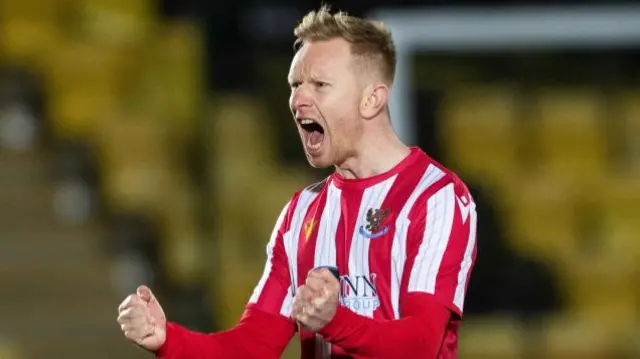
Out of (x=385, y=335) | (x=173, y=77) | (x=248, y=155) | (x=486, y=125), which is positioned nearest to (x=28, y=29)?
(x=173, y=77)

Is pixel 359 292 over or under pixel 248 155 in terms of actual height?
over

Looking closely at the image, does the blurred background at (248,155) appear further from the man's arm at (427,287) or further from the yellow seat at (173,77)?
the man's arm at (427,287)

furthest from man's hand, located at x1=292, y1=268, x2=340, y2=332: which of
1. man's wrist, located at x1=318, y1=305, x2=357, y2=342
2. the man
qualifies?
the man

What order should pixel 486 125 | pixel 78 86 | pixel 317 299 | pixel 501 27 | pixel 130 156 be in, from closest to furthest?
pixel 317 299, pixel 501 27, pixel 130 156, pixel 78 86, pixel 486 125

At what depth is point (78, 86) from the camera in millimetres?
6703

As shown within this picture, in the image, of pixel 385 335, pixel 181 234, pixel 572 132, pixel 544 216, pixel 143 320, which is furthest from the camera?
pixel 572 132

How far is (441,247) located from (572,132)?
475 centimetres

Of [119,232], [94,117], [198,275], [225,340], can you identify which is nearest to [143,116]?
[94,117]

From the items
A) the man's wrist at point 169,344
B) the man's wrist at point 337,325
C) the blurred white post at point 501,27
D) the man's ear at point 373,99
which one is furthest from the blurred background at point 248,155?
the man's wrist at point 337,325

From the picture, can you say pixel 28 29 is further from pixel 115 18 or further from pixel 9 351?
pixel 9 351

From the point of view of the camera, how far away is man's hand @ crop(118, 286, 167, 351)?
2498 millimetres

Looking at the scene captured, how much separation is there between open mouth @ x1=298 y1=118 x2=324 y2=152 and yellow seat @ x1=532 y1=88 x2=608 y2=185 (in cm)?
453

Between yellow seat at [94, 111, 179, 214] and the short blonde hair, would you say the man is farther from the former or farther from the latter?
yellow seat at [94, 111, 179, 214]

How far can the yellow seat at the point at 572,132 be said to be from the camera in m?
7.12
